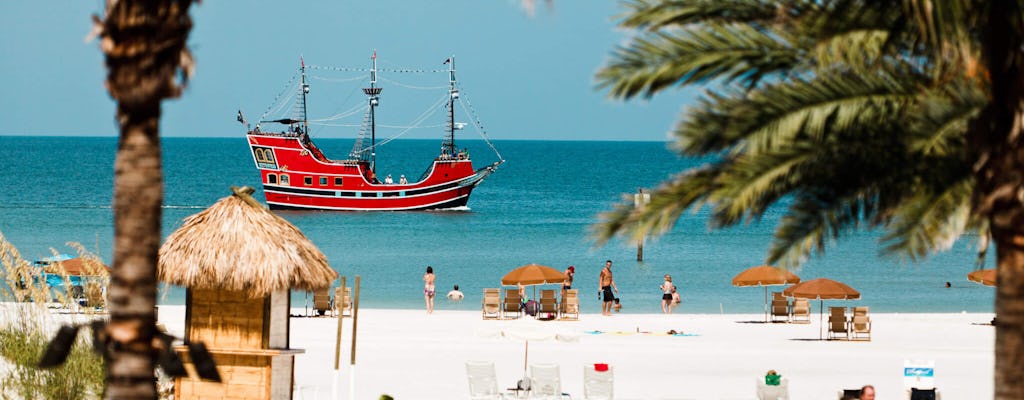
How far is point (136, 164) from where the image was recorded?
5.61 meters

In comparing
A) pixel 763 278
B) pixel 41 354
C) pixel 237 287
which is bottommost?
pixel 41 354

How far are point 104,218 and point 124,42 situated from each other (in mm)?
79818

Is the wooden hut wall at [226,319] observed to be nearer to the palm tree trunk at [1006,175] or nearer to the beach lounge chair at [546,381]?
the beach lounge chair at [546,381]

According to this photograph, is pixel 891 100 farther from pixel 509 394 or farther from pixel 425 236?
pixel 425 236

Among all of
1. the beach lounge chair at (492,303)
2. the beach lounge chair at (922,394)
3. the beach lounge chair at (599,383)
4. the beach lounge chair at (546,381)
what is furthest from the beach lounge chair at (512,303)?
the beach lounge chair at (922,394)

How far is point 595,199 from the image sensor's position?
110438 mm

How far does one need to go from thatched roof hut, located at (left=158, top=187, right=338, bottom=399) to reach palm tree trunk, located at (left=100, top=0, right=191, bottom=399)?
22.1 ft

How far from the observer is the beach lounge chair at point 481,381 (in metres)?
15.8

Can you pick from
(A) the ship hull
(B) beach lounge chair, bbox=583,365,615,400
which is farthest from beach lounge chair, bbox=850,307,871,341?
(A) the ship hull

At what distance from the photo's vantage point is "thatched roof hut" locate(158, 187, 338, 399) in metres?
12.5

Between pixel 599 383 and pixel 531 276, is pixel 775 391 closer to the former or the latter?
pixel 599 383

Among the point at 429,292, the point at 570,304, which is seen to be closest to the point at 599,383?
the point at 570,304

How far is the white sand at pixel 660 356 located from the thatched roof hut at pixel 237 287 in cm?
307

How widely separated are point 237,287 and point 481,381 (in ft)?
13.7
